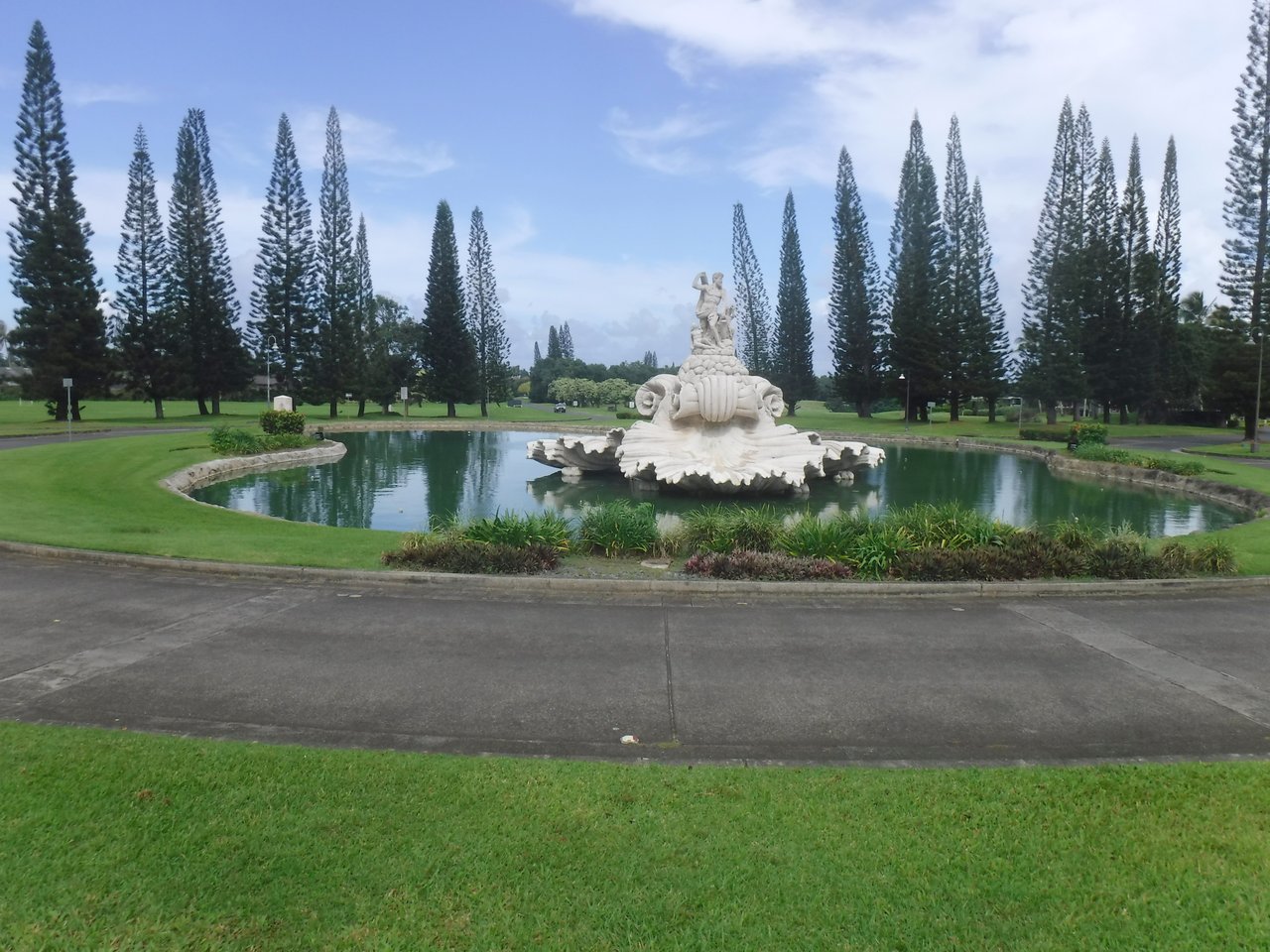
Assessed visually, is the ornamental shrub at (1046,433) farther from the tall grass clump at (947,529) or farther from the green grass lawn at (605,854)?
the green grass lawn at (605,854)

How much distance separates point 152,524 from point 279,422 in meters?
14.2

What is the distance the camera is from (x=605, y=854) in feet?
9.88

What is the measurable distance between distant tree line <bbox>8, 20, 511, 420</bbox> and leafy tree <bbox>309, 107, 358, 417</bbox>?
0.06 metres

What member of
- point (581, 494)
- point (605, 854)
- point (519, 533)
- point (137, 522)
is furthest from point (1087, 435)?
point (605, 854)

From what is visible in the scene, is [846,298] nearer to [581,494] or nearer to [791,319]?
[791,319]

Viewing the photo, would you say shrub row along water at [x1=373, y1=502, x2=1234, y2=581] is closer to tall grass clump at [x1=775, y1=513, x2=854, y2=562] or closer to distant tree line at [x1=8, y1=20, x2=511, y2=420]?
tall grass clump at [x1=775, y1=513, x2=854, y2=562]

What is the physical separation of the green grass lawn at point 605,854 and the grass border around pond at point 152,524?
484cm

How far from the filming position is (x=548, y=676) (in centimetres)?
515

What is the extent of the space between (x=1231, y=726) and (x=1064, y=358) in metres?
33.5

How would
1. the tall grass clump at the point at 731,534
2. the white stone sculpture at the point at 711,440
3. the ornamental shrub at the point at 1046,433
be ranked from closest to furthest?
1. the tall grass clump at the point at 731,534
2. the white stone sculpture at the point at 711,440
3. the ornamental shrub at the point at 1046,433

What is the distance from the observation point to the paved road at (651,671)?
4242mm

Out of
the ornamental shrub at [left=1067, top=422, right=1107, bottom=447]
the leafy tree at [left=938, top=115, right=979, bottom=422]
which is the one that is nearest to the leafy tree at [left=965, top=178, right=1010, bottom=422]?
the leafy tree at [left=938, top=115, right=979, bottom=422]

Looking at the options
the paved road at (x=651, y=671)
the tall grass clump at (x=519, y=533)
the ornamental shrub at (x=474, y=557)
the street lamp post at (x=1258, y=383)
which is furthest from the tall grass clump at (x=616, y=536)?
the street lamp post at (x=1258, y=383)

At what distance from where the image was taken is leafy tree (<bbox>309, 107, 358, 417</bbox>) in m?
39.3
